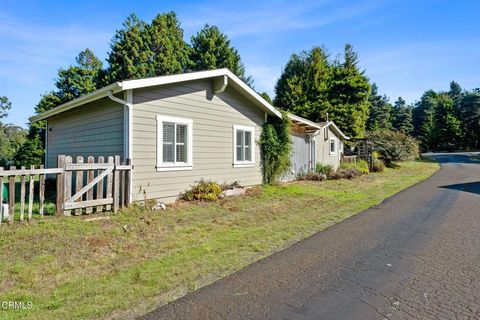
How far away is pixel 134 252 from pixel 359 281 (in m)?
3.52

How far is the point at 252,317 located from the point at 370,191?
10.4 metres

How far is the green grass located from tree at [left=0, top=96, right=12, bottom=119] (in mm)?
36756

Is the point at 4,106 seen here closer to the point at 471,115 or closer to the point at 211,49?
the point at 211,49

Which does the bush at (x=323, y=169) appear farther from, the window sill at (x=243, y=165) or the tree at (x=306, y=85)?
the tree at (x=306, y=85)

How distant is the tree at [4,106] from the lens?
1313 inches

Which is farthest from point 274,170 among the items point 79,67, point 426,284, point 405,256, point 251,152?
point 79,67

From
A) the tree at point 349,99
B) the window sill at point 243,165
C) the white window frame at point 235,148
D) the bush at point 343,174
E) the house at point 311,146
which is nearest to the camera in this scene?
the white window frame at point 235,148

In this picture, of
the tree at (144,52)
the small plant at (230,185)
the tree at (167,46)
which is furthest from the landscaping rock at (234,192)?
the tree at (167,46)

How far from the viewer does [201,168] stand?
384 inches

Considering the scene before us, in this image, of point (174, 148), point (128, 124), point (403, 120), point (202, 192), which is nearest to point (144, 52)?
point (174, 148)

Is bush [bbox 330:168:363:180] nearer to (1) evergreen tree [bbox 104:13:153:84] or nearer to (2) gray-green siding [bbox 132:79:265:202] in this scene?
(2) gray-green siding [bbox 132:79:265:202]

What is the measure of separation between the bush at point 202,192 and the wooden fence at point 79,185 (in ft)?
6.78

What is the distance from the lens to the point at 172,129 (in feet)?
29.2

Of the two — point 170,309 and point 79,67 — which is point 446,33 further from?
point 79,67
